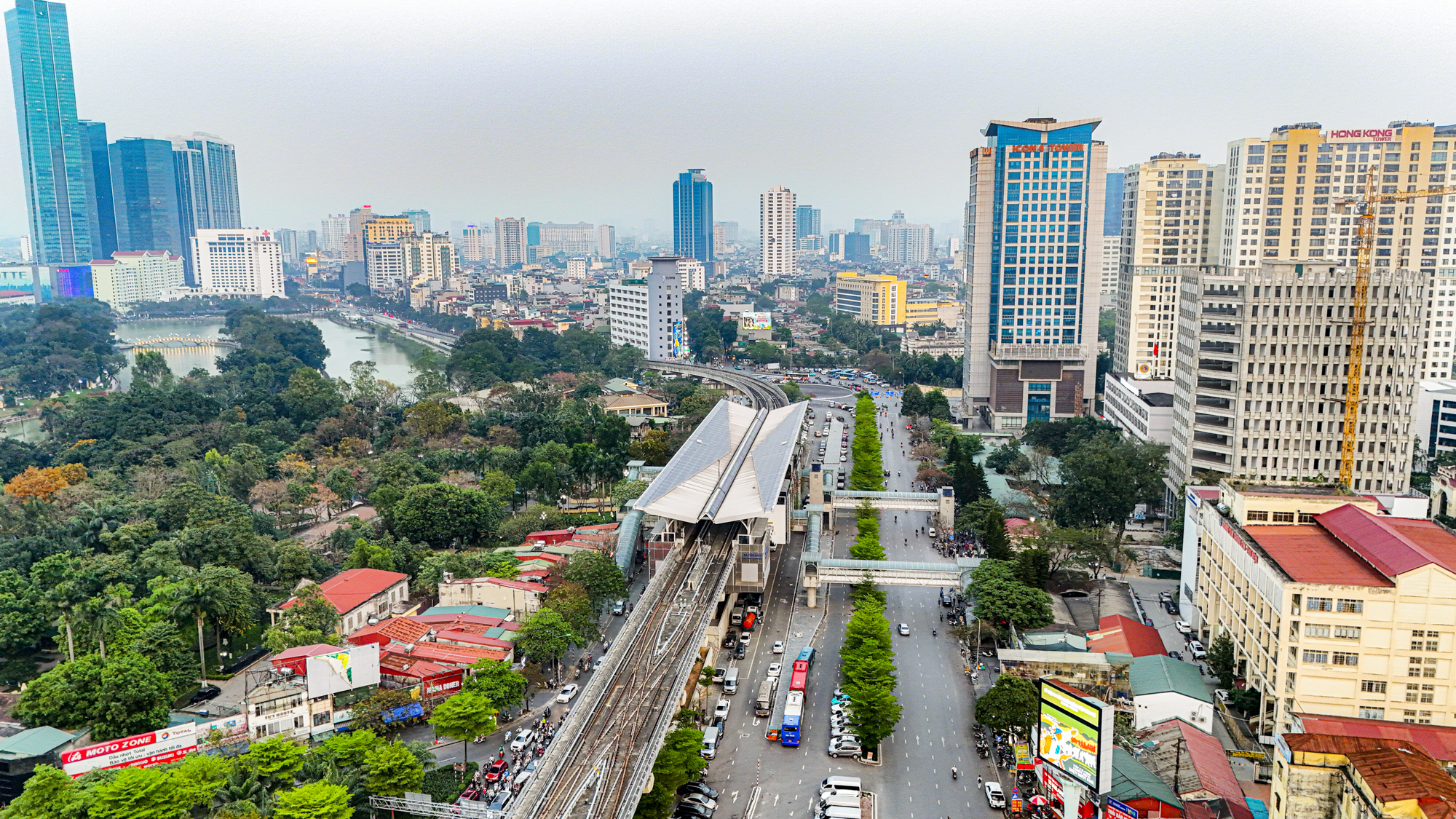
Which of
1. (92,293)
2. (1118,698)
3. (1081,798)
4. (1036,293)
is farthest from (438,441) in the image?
(92,293)

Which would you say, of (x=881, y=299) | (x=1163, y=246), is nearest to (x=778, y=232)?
(x=881, y=299)

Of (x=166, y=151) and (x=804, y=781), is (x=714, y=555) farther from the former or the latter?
(x=166, y=151)

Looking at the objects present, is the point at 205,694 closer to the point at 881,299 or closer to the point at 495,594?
the point at 495,594

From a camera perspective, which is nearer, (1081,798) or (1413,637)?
(1081,798)

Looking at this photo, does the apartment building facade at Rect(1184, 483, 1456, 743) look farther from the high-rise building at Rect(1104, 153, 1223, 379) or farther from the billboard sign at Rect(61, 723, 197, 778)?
the high-rise building at Rect(1104, 153, 1223, 379)

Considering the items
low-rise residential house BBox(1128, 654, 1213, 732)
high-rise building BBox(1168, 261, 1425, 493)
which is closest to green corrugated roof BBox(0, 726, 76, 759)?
low-rise residential house BBox(1128, 654, 1213, 732)
